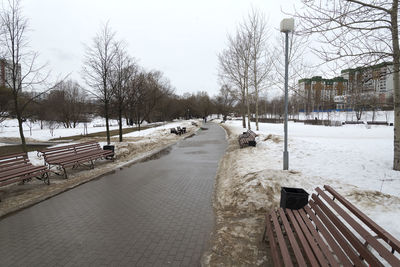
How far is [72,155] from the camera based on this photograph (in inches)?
316

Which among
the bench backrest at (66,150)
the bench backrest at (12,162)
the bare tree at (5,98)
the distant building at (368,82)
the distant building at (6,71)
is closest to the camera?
the distant building at (368,82)

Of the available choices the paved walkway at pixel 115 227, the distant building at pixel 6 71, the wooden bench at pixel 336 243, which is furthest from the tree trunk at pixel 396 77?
the distant building at pixel 6 71

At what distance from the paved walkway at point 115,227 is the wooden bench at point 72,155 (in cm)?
174

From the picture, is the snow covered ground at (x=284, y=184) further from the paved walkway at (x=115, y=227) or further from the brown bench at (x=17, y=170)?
the brown bench at (x=17, y=170)

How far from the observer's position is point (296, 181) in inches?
203

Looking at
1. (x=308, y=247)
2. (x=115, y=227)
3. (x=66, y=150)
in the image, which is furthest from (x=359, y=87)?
(x=66, y=150)

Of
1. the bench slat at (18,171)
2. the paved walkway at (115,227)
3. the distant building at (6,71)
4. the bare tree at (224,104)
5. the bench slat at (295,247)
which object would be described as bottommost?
the paved walkway at (115,227)

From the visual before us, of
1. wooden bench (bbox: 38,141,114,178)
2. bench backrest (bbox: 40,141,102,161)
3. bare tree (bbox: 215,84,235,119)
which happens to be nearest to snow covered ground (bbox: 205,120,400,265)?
wooden bench (bbox: 38,141,114,178)

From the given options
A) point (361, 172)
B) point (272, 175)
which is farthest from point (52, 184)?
point (361, 172)

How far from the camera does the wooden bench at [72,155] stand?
23.4ft

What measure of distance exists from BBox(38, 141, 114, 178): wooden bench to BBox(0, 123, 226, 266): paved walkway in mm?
1736

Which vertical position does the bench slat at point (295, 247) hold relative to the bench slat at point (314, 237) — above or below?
below

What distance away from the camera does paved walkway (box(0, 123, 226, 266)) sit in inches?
121

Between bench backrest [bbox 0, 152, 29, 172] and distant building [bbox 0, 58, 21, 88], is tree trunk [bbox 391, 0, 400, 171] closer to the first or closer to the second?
bench backrest [bbox 0, 152, 29, 172]
